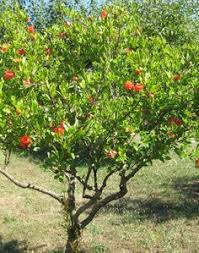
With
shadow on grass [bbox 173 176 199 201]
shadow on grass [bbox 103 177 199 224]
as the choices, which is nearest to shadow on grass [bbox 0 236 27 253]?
shadow on grass [bbox 103 177 199 224]

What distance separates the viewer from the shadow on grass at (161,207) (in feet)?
47.1

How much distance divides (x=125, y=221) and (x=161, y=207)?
1795mm

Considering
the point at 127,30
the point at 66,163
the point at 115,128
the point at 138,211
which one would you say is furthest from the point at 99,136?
the point at 138,211

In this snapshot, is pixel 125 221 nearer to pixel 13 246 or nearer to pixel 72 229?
pixel 13 246

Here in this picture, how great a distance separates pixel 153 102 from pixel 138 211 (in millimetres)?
7816

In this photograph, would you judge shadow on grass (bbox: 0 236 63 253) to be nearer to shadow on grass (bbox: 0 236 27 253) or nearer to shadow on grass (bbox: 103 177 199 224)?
→ shadow on grass (bbox: 0 236 27 253)

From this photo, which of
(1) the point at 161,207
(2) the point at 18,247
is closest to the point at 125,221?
(1) the point at 161,207

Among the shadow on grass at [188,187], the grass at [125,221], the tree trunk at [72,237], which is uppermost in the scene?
the shadow on grass at [188,187]

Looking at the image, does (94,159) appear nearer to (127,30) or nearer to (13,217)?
(127,30)

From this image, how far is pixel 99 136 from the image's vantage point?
7.95 meters

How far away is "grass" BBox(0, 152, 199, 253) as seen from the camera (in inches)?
477

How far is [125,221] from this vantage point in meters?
14.1

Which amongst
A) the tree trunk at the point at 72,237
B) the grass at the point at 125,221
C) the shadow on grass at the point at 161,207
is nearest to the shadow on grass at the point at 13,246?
the grass at the point at 125,221

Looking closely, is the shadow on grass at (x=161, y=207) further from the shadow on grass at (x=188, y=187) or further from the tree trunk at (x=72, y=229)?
the tree trunk at (x=72, y=229)
